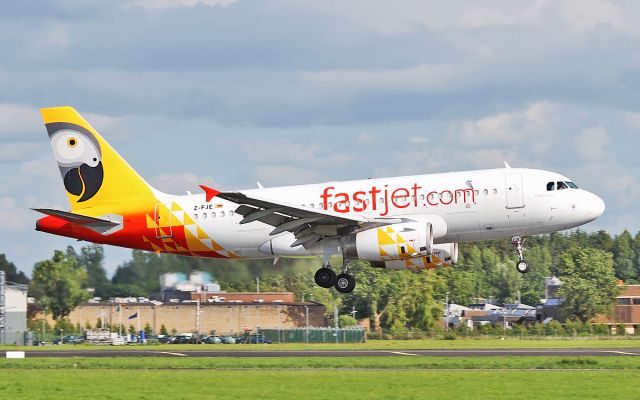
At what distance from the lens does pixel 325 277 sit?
181ft

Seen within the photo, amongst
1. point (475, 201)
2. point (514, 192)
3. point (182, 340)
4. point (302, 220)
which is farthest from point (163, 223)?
point (182, 340)

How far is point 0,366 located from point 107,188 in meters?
11.7

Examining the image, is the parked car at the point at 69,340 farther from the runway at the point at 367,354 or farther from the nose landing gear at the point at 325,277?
the nose landing gear at the point at 325,277

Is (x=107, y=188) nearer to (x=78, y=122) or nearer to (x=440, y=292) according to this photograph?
(x=78, y=122)

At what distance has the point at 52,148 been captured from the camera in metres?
61.5

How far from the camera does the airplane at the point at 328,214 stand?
172ft

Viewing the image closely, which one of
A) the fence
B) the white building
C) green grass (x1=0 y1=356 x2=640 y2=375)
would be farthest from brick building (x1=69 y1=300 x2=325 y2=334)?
green grass (x1=0 y1=356 x2=640 y2=375)

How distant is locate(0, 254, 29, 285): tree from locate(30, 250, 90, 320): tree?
7.71m

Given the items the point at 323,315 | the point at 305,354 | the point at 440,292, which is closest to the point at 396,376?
the point at 305,354

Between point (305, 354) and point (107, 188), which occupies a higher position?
point (107, 188)

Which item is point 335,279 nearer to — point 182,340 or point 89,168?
point 89,168

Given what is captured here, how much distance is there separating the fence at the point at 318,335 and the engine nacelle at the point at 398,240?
32.9 meters

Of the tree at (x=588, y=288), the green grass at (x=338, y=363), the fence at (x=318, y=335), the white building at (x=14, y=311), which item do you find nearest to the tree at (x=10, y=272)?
the white building at (x=14, y=311)

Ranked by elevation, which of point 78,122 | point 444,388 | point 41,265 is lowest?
point 444,388
